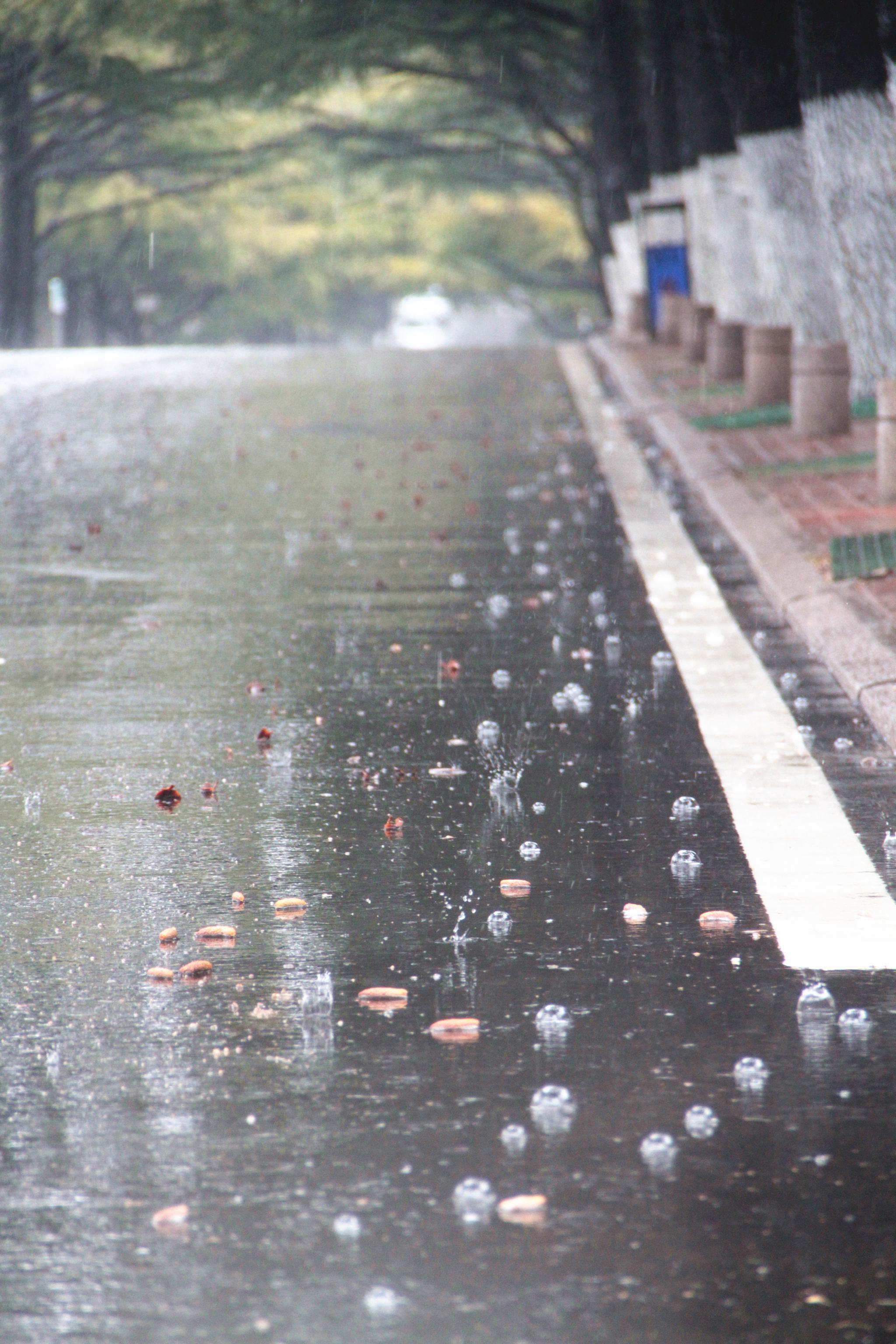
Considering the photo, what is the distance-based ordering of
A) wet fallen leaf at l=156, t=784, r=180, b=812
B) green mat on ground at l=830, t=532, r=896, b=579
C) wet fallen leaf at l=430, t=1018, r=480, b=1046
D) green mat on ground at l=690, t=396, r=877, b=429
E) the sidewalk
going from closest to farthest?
wet fallen leaf at l=430, t=1018, r=480, b=1046 < wet fallen leaf at l=156, t=784, r=180, b=812 < the sidewalk < green mat on ground at l=830, t=532, r=896, b=579 < green mat on ground at l=690, t=396, r=877, b=429

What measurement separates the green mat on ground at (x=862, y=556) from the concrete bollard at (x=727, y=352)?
1339 centimetres

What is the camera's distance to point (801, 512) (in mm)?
11797

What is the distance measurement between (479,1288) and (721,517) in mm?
9613

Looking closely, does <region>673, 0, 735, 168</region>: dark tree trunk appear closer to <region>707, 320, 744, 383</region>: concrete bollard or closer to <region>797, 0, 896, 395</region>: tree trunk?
<region>707, 320, 744, 383</region>: concrete bollard

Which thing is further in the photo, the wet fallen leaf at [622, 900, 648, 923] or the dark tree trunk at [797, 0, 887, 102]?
the dark tree trunk at [797, 0, 887, 102]

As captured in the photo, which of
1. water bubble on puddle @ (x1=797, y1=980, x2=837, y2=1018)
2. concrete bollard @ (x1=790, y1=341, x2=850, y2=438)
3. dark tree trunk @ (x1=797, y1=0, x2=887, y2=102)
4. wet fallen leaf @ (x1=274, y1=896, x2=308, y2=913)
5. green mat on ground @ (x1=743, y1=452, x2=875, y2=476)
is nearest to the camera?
water bubble on puddle @ (x1=797, y1=980, x2=837, y2=1018)

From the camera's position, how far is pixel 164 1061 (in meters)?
3.95

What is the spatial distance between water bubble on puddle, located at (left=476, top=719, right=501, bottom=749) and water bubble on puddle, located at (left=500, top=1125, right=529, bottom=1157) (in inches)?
126

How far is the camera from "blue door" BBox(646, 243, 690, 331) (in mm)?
31297

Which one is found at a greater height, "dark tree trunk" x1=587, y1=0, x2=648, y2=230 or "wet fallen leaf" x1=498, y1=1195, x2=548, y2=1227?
"dark tree trunk" x1=587, y1=0, x2=648, y2=230

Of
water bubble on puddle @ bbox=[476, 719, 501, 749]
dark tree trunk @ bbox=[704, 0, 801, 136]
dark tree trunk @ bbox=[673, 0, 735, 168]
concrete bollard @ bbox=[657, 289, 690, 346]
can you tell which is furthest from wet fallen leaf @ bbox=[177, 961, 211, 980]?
concrete bollard @ bbox=[657, 289, 690, 346]

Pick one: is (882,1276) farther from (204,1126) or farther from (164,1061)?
(164,1061)

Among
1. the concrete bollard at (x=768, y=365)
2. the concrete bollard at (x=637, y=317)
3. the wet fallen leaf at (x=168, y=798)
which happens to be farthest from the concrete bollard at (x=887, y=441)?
the concrete bollard at (x=637, y=317)

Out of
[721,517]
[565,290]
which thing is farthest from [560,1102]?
[565,290]
